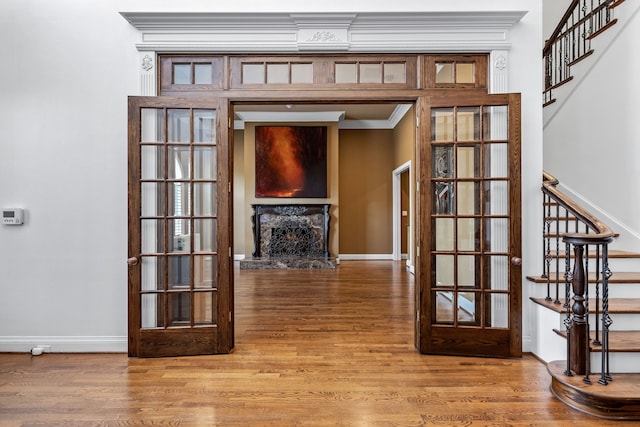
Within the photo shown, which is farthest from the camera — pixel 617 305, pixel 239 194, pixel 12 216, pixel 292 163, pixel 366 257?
→ pixel 239 194

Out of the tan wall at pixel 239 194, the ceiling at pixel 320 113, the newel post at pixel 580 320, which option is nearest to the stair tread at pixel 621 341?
the newel post at pixel 580 320

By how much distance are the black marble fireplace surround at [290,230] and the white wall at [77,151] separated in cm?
521

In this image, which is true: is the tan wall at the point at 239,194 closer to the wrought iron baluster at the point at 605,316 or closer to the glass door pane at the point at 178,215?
the glass door pane at the point at 178,215

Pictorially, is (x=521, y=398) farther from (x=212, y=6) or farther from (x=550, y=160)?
(x=212, y=6)

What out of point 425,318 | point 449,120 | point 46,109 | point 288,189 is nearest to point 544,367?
point 425,318

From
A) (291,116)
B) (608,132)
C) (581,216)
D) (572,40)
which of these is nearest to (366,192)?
(291,116)

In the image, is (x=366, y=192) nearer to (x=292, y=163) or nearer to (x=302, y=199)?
(x=302, y=199)

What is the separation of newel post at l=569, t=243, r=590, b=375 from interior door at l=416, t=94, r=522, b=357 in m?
0.64

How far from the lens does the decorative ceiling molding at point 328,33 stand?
3.11 m

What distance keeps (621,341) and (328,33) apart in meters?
3.21

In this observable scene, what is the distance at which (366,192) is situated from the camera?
9203 millimetres

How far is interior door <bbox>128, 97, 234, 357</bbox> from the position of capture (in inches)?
122

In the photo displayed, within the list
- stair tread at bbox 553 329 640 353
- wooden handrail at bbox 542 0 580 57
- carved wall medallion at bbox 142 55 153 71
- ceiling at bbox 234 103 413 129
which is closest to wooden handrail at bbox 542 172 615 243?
stair tread at bbox 553 329 640 353

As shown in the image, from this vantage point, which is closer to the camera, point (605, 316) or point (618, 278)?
point (605, 316)
